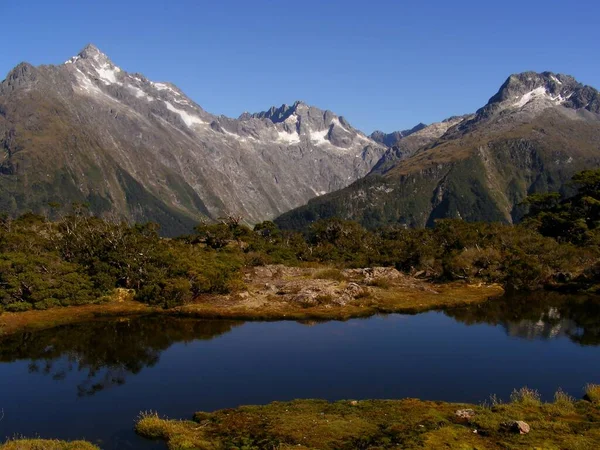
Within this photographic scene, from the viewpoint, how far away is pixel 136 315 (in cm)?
10344

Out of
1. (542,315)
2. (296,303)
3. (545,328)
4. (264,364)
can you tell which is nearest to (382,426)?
(264,364)

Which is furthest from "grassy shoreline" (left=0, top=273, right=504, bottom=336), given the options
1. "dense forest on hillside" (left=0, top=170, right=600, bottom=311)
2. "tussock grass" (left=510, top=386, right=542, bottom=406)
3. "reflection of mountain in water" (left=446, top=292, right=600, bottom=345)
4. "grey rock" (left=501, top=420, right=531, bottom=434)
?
"grey rock" (left=501, top=420, right=531, bottom=434)

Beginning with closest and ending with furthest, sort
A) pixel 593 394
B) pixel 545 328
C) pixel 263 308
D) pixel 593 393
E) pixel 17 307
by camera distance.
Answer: pixel 593 394 < pixel 593 393 < pixel 545 328 < pixel 17 307 < pixel 263 308

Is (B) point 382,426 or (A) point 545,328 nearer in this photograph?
(B) point 382,426

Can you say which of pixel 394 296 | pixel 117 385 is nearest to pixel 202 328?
pixel 117 385

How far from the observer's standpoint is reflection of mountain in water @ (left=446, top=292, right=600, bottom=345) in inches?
3425

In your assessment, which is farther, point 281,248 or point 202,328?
point 281,248

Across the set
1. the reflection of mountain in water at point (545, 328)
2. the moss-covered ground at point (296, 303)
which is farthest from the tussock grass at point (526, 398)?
the moss-covered ground at point (296, 303)

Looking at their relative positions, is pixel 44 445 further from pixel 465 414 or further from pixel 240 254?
pixel 240 254

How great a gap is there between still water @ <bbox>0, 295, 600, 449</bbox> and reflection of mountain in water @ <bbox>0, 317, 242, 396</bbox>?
18cm

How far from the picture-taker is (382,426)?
1811 inches

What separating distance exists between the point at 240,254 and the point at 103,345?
237ft

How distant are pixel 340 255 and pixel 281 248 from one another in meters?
19.1

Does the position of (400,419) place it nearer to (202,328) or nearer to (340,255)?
(202,328)
